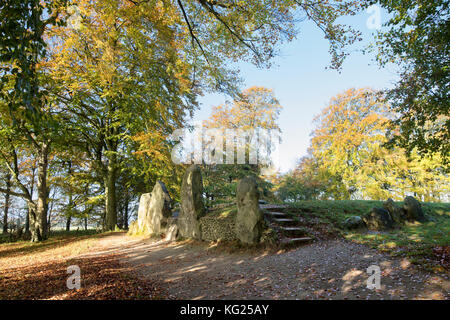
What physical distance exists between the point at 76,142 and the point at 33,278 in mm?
10748

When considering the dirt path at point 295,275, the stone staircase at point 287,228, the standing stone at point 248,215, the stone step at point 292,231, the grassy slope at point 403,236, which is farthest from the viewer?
the stone step at point 292,231

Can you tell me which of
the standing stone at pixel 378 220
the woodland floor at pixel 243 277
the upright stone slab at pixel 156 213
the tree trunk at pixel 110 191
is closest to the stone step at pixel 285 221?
the woodland floor at pixel 243 277

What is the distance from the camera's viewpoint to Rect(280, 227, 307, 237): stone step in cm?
743

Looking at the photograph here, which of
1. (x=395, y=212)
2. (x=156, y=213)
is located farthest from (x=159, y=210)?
(x=395, y=212)

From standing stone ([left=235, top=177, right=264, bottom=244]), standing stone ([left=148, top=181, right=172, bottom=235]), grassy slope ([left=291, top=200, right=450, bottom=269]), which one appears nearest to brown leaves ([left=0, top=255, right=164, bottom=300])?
standing stone ([left=235, top=177, right=264, bottom=244])

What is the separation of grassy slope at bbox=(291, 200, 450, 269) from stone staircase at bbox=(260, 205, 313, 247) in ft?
3.48

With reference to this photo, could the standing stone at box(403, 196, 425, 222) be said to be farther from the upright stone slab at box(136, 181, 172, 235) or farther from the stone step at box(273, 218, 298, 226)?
the upright stone slab at box(136, 181, 172, 235)

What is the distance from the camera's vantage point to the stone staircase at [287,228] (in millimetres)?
7023

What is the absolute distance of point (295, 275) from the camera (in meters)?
4.80

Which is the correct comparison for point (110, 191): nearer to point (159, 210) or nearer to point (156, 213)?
point (156, 213)

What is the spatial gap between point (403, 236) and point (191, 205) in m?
6.82

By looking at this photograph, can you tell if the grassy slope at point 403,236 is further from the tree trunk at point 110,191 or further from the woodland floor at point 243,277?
the tree trunk at point 110,191

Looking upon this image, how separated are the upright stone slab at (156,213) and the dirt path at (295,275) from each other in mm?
3673

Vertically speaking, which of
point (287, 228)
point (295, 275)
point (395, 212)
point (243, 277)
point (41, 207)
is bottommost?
point (243, 277)
